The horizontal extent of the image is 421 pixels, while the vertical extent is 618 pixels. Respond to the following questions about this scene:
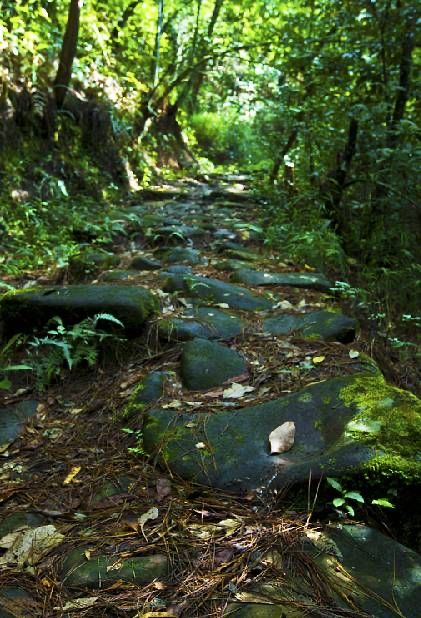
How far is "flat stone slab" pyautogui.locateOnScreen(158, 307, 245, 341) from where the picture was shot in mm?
3375

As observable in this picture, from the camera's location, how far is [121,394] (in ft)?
9.56

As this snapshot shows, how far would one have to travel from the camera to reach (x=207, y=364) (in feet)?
9.86

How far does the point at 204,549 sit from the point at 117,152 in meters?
8.01

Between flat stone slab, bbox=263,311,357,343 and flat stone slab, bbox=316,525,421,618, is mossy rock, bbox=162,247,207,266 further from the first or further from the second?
flat stone slab, bbox=316,525,421,618

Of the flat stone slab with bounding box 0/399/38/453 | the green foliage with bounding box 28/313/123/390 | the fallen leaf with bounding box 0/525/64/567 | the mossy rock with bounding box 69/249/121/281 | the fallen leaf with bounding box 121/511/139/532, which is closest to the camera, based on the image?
the fallen leaf with bounding box 0/525/64/567

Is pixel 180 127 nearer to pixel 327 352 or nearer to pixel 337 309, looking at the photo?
pixel 337 309

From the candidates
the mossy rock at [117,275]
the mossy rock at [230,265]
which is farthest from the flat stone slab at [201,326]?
the mossy rock at [230,265]

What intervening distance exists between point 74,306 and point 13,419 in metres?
0.91

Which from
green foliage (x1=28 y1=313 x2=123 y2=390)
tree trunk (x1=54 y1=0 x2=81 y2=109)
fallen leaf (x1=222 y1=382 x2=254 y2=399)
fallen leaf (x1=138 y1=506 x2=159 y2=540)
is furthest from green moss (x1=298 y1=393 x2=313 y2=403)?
tree trunk (x1=54 y1=0 x2=81 y2=109)

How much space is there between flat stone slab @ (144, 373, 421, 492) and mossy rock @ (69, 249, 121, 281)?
8.31ft

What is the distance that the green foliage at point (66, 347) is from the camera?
3.12 metres

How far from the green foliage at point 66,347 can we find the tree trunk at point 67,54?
505 cm

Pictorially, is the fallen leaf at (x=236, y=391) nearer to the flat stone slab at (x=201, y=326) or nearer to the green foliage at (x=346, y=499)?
the flat stone slab at (x=201, y=326)

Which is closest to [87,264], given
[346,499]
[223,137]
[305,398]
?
[305,398]
